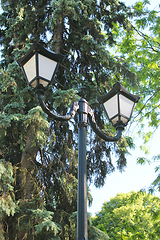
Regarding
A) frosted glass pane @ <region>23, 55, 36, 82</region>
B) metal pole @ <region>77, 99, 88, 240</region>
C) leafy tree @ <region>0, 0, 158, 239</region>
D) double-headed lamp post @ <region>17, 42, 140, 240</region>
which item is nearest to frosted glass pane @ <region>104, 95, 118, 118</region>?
double-headed lamp post @ <region>17, 42, 140, 240</region>

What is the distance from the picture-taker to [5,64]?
10375mm

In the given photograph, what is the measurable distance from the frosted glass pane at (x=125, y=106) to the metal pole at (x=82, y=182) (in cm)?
61

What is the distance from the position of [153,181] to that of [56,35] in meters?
5.95

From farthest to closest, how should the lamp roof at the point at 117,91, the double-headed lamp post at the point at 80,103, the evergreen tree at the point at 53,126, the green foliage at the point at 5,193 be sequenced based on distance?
1. the evergreen tree at the point at 53,126
2. the green foliage at the point at 5,193
3. the lamp roof at the point at 117,91
4. the double-headed lamp post at the point at 80,103

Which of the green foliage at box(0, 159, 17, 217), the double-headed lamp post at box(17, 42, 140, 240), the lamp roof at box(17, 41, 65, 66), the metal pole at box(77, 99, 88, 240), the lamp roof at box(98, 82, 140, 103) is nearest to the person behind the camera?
the metal pole at box(77, 99, 88, 240)

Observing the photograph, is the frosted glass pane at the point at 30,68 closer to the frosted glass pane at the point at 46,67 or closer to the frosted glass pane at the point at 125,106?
the frosted glass pane at the point at 46,67

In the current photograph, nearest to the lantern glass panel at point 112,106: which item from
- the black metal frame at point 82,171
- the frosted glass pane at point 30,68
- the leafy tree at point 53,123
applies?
the black metal frame at point 82,171

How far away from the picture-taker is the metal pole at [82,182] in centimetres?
244

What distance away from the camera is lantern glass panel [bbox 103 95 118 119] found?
355 centimetres

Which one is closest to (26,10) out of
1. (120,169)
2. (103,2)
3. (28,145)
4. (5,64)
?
(5,64)

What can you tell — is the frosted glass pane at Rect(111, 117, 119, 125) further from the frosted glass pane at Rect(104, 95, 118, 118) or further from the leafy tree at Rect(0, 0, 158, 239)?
the leafy tree at Rect(0, 0, 158, 239)

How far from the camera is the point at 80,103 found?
3266 millimetres

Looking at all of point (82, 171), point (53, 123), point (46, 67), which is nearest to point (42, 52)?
point (46, 67)

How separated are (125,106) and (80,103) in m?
0.75
